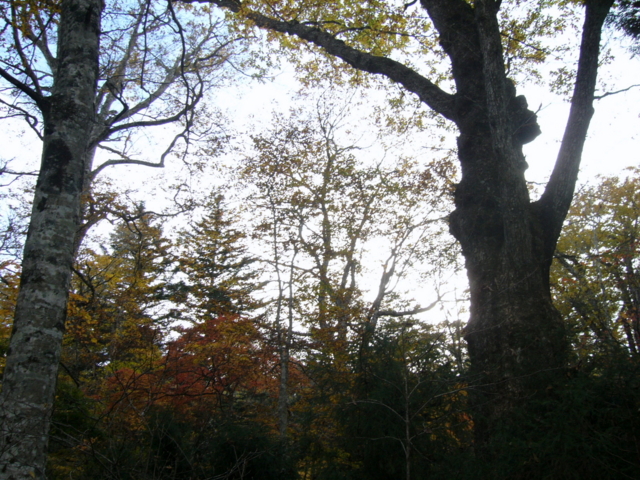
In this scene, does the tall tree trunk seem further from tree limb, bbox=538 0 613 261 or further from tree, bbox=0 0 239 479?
tree limb, bbox=538 0 613 261

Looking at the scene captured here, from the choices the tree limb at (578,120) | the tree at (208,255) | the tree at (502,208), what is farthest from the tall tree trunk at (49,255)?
the tree at (208,255)

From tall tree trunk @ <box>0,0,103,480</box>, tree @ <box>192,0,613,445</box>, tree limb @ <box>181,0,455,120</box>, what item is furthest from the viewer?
tree limb @ <box>181,0,455,120</box>

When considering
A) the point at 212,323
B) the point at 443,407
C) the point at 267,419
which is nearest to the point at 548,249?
the point at 443,407

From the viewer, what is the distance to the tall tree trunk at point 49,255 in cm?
210

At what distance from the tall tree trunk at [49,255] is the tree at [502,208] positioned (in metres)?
3.43

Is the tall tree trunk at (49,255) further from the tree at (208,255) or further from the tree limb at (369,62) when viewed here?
the tree at (208,255)

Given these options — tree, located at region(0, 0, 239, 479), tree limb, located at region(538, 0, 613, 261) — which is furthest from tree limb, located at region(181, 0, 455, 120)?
tree, located at region(0, 0, 239, 479)

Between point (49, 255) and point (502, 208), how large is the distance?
4522 millimetres

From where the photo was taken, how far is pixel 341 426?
4500 millimetres

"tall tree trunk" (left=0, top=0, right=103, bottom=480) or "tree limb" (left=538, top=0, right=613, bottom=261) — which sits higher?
"tree limb" (left=538, top=0, right=613, bottom=261)

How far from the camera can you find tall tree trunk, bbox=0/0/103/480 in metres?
2.10

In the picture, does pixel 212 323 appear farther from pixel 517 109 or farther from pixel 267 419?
pixel 517 109

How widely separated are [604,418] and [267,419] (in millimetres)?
6753

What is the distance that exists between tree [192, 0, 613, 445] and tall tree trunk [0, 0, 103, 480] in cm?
343
